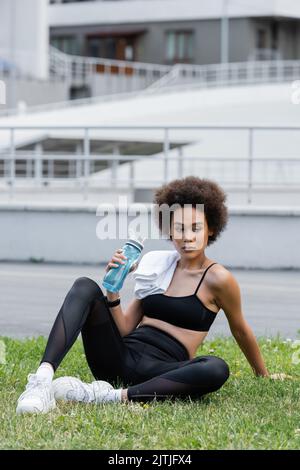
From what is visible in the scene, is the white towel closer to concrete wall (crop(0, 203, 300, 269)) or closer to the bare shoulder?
the bare shoulder

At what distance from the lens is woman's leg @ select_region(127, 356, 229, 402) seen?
5.93 m

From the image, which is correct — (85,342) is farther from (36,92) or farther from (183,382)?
(36,92)

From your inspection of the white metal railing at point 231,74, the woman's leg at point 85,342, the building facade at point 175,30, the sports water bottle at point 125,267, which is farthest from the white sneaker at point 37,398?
the building facade at point 175,30

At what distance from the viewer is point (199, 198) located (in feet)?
20.4

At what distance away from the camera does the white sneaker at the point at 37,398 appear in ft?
18.4

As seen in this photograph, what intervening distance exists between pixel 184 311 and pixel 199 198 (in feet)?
1.97

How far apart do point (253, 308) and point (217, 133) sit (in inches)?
1037

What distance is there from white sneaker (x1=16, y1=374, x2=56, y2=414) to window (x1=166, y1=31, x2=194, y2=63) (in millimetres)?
53228

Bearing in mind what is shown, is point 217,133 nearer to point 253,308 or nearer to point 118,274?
point 253,308

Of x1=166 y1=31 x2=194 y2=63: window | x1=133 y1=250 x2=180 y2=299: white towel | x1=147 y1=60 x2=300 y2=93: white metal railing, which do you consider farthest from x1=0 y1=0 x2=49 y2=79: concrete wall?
x1=133 y1=250 x2=180 y2=299: white towel

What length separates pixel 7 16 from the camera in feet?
158

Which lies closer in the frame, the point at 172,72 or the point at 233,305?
the point at 233,305

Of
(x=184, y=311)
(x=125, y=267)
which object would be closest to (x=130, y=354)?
(x=184, y=311)
